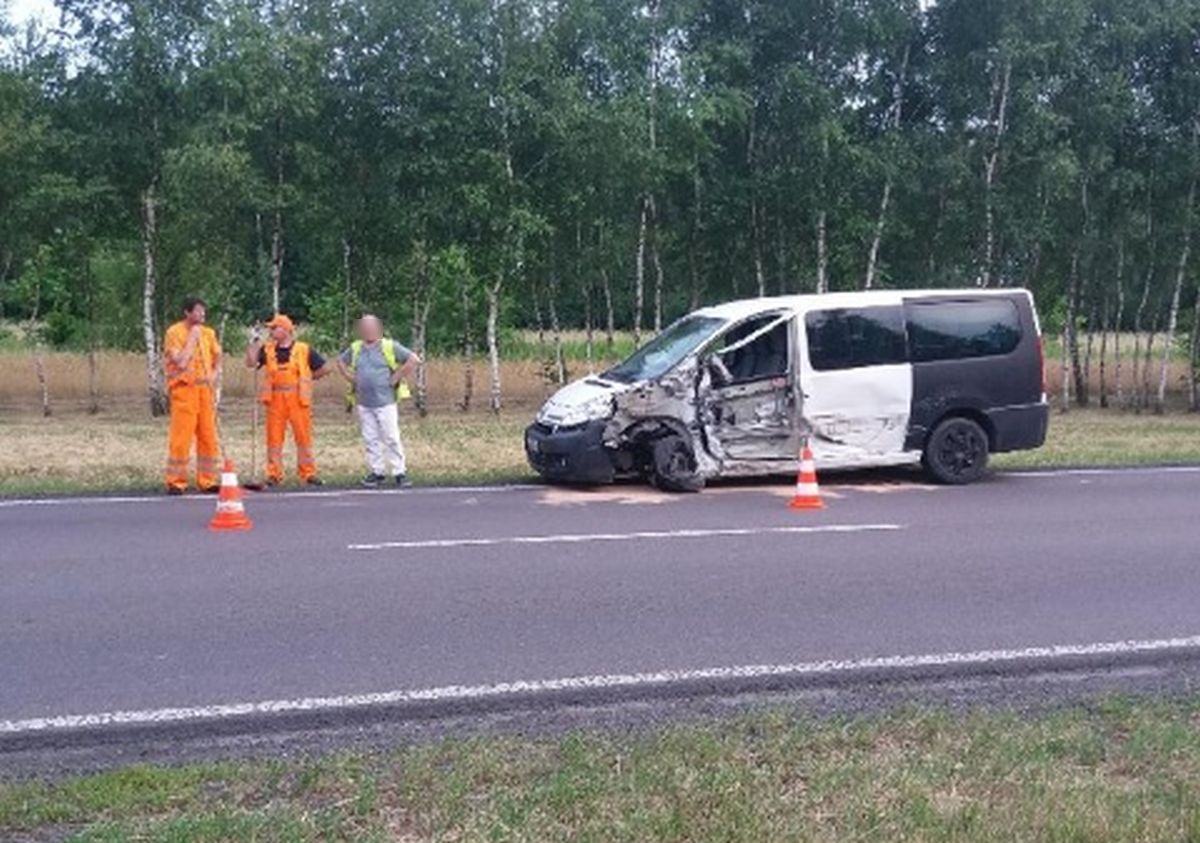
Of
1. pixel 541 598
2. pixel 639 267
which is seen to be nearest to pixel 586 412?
pixel 541 598

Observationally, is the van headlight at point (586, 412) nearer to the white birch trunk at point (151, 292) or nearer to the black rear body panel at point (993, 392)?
the black rear body panel at point (993, 392)

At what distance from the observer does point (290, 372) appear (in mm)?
15430

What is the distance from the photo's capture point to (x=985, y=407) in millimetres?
15594

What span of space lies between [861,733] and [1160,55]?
88.6ft

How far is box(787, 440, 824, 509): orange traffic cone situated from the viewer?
1350cm

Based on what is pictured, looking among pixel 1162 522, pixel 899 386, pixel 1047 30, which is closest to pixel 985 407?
pixel 899 386

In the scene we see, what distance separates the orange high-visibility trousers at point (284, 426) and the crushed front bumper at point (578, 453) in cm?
253

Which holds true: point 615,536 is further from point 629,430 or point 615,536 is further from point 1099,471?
point 1099,471

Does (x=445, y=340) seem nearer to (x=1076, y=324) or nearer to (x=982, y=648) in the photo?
(x=1076, y=324)

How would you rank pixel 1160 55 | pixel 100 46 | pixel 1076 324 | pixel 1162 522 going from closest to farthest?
1. pixel 1162 522
2. pixel 100 46
3. pixel 1160 55
4. pixel 1076 324

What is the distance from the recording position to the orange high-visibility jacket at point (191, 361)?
14.7 metres

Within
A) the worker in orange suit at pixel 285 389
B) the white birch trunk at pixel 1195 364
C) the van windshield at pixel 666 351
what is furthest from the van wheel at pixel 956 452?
the white birch trunk at pixel 1195 364

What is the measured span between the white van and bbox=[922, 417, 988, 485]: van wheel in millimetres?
15

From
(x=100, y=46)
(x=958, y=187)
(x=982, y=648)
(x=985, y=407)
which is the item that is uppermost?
(x=100, y=46)
